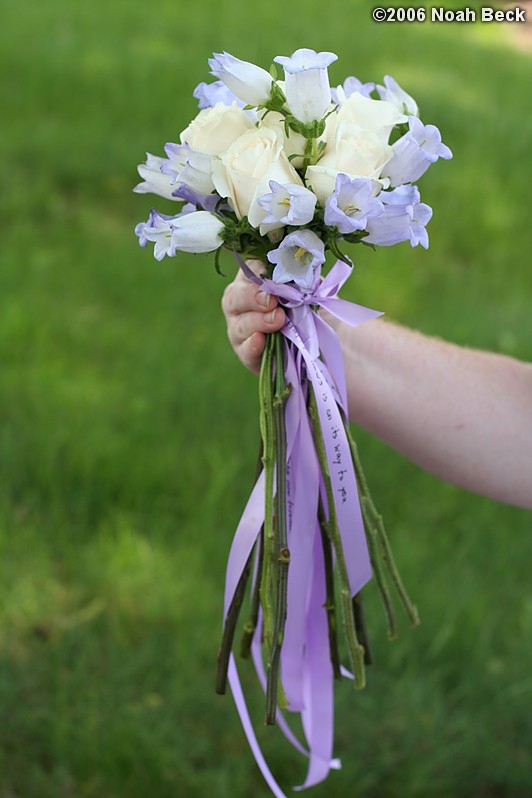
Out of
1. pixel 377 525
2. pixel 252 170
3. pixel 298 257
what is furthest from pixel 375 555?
pixel 252 170

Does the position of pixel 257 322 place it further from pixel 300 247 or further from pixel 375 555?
pixel 375 555

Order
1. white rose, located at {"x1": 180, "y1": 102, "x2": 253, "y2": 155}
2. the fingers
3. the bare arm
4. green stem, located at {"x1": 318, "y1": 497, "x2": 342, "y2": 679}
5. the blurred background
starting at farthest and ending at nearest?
1. the blurred background
2. the bare arm
3. green stem, located at {"x1": 318, "y1": 497, "x2": 342, "y2": 679}
4. the fingers
5. white rose, located at {"x1": 180, "y1": 102, "x2": 253, "y2": 155}

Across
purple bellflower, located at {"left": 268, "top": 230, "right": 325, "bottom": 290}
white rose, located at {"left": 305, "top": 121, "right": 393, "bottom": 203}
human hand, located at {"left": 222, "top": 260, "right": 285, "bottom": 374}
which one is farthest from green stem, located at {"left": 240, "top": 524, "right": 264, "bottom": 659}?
white rose, located at {"left": 305, "top": 121, "right": 393, "bottom": 203}

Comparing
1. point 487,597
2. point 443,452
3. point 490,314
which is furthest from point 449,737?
point 490,314

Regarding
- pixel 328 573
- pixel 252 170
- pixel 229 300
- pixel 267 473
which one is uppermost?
pixel 252 170

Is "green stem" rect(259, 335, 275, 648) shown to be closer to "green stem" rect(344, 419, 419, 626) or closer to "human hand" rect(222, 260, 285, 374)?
"human hand" rect(222, 260, 285, 374)

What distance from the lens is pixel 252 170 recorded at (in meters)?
1.23

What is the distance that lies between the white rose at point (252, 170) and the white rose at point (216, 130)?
0.02 metres

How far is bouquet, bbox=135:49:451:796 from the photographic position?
1.23 meters

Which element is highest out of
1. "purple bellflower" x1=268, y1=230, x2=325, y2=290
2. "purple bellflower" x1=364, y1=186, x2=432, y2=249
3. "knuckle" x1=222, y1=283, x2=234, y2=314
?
"purple bellflower" x1=364, y1=186, x2=432, y2=249

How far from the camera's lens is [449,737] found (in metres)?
2.26

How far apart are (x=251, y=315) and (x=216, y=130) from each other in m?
0.29

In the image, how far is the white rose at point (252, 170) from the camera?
1227 millimetres

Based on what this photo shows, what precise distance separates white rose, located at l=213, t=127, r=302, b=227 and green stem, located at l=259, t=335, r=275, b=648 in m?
0.25
